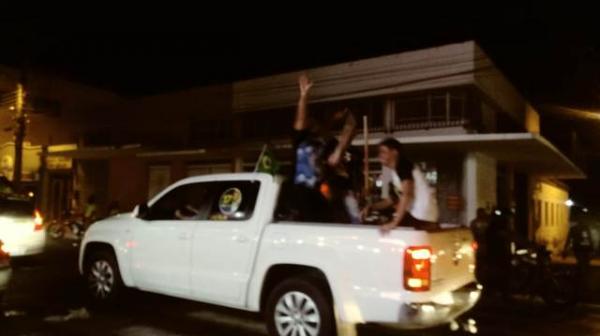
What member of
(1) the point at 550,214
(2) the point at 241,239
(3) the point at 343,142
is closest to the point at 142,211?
(2) the point at 241,239

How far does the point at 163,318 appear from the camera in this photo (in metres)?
7.17

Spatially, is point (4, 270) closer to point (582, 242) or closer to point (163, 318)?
→ point (163, 318)

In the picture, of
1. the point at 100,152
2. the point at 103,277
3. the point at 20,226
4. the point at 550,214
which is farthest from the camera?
the point at 550,214

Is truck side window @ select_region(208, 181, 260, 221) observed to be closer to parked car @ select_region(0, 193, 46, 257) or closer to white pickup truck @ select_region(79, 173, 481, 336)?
white pickup truck @ select_region(79, 173, 481, 336)

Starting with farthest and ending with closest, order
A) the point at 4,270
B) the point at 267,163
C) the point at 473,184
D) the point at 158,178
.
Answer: the point at 158,178, the point at 473,184, the point at 267,163, the point at 4,270

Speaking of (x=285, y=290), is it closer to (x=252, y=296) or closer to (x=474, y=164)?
(x=252, y=296)

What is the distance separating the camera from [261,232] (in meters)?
5.93

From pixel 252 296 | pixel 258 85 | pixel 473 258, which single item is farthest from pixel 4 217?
pixel 258 85

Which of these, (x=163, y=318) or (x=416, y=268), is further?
(x=163, y=318)

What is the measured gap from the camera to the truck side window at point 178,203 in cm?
702

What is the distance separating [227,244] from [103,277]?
7.82 feet

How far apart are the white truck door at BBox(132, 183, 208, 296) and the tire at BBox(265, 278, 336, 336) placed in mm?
1247

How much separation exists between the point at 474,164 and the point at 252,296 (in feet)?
34.4

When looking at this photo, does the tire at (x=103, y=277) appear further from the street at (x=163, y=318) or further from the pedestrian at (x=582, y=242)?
the pedestrian at (x=582, y=242)
